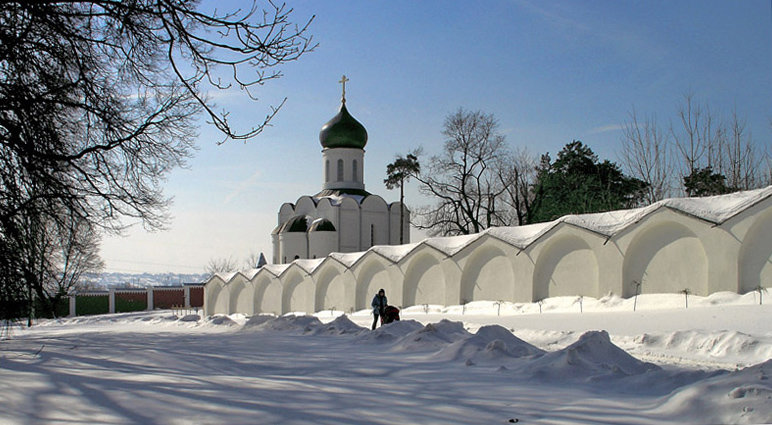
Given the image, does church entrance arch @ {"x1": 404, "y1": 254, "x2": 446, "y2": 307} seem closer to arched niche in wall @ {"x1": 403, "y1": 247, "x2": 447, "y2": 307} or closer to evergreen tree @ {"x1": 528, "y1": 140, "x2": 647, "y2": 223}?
arched niche in wall @ {"x1": 403, "y1": 247, "x2": 447, "y2": 307}

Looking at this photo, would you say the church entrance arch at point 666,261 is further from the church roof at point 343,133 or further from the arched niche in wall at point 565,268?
the church roof at point 343,133

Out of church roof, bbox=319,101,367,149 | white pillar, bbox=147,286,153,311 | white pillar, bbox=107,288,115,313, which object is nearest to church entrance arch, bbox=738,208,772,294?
church roof, bbox=319,101,367,149

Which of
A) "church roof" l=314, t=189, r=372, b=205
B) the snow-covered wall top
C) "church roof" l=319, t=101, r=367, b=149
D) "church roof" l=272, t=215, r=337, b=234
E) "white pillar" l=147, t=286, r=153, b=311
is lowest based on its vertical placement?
"white pillar" l=147, t=286, r=153, b=311

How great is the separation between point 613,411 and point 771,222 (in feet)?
45.1

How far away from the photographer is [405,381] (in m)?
7.36

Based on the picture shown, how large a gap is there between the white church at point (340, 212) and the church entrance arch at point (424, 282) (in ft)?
45.2

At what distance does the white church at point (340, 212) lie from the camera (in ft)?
133

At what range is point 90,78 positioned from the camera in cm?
876

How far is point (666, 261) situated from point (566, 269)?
132 inches

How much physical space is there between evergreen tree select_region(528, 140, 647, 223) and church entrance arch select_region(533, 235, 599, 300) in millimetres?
16741

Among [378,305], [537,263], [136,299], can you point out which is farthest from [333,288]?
[136,299]

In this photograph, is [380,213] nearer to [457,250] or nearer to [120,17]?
[457,250]

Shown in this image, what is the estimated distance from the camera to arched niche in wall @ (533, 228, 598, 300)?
20531 mm

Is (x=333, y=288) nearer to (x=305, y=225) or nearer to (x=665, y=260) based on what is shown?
(x=305, y=225)
